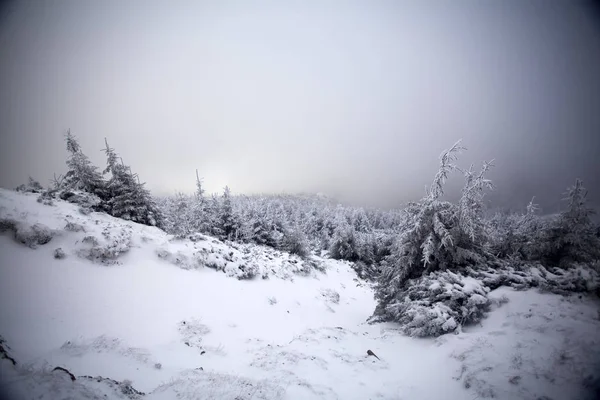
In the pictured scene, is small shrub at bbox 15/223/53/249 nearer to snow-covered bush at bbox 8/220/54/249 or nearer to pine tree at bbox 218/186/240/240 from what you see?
snow-covered bush at bbox 8/220/54/249

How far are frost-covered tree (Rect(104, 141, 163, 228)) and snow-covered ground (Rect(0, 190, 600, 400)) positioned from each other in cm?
427

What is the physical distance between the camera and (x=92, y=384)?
4297 millimetres

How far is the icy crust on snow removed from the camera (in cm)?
1040

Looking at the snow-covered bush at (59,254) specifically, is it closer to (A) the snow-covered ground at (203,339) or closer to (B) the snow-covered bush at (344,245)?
(A) the snow-covered ground at (203,339)

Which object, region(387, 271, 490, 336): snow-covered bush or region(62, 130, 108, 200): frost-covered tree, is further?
region(62, 130, 108, 200): frost-covered tree

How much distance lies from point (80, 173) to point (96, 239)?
35.5 feet

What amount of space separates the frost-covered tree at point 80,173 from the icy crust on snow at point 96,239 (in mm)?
5107

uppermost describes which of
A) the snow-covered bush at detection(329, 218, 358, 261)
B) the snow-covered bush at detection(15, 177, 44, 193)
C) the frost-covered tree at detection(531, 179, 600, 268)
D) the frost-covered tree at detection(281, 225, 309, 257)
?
the snow-covered bush at detection(15, 177, 44, 193)

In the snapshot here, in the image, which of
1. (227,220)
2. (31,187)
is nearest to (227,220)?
(227,220)

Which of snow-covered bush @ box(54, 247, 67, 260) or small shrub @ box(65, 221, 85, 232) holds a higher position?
small shrub @ box(65, 221, 85, 232)

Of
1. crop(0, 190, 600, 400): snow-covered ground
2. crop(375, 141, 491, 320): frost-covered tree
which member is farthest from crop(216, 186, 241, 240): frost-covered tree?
crop(375, 141, 491, 320): frost-covered tree

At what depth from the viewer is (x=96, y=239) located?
38.0ft

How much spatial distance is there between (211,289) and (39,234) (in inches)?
322

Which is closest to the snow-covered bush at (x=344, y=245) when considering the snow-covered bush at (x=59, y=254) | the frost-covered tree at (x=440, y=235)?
the frost-covered tree at (x=440, y=235)
